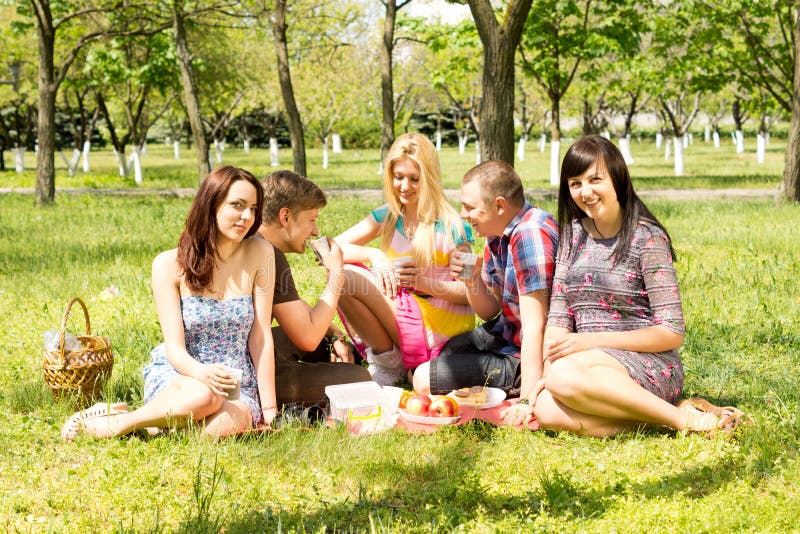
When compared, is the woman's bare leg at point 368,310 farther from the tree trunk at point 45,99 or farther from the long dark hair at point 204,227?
the tree trunk at point 45,99

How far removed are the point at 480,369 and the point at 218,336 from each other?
1.59 metres

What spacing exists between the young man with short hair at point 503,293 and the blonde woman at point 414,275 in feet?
0.71

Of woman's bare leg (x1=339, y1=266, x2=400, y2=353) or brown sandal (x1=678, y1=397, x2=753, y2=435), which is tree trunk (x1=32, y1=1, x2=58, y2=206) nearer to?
woman's bare leg (x1=339, y1=266, x2=400, y2=353)

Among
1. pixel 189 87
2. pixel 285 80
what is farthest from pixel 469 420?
pixel 285 80

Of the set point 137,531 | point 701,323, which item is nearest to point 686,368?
point 701,323

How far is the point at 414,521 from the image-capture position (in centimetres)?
321

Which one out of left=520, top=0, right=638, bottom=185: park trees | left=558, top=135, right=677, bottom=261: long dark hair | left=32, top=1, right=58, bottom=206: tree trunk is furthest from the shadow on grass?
left=520, top=0, right=638, bottom=185: park trees

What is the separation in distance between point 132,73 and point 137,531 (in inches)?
735

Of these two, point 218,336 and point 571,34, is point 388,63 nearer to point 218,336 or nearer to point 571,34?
point 571,34

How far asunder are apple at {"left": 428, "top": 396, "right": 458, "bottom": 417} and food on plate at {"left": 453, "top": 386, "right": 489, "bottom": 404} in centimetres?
7

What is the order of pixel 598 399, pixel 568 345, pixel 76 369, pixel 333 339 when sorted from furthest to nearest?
pixel 333 339 < pixel 76 369 < pixel 568 345 < pixel 598 399

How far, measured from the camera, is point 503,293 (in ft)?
16.0

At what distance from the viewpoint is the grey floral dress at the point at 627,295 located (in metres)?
4.09

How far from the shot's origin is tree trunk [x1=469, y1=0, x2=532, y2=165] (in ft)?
27.5
